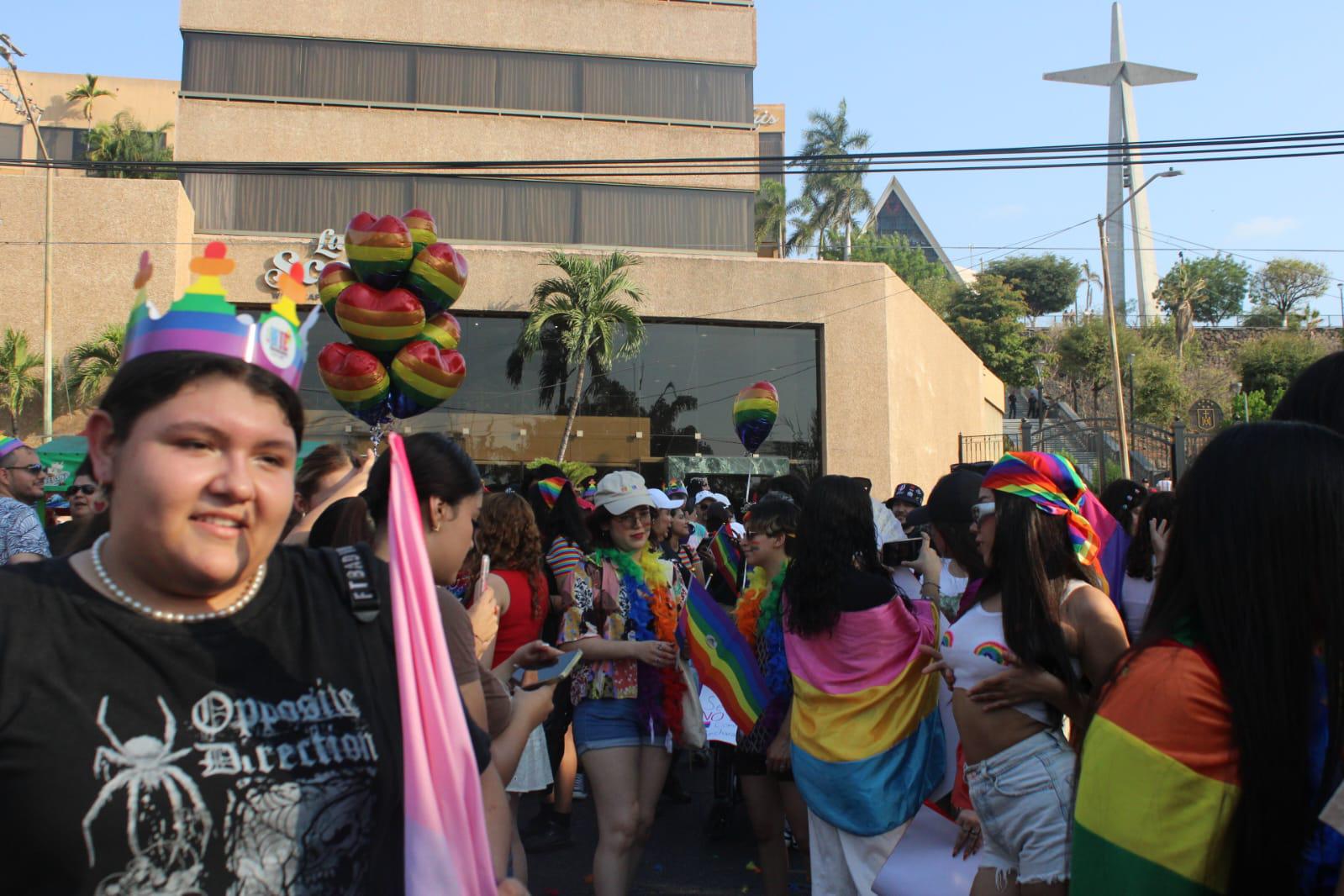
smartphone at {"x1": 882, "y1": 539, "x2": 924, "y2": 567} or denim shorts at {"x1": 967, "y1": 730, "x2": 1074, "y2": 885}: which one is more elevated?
smartphone at {"x1": 882, "y1": 539, "x2": 924, "y2": 567}

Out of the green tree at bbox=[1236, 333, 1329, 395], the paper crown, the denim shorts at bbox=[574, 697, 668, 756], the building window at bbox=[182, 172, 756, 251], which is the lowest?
the denim shorts at bbox=[574, 697, 668, 756]

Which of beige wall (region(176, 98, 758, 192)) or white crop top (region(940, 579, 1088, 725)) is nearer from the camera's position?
white crop top (region(940, 579, 1088, 725))

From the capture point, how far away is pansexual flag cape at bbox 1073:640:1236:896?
175 centimetres

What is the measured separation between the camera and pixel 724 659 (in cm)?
519

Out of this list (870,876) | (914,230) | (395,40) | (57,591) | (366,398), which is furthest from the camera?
(914,230)

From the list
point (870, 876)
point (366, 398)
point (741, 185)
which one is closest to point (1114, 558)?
point (870, 876)

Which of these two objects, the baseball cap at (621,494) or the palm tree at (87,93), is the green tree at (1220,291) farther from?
the baseball cap at (621,494)


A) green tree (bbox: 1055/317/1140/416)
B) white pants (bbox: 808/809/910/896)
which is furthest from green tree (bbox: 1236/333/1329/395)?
white pants (bbox: 808/809/910/896)

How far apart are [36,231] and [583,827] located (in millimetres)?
20905

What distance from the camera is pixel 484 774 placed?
7.24 feet

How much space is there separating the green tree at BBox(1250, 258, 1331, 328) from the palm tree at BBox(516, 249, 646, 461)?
5791 centimetres

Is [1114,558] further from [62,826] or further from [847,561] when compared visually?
[62,826]

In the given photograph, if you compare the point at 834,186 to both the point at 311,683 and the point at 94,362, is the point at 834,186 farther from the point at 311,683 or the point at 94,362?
the point at 311,683

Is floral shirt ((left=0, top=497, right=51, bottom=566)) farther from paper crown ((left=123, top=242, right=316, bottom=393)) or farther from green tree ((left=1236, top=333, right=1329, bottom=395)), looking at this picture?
green tree ((left=1236, top=333, right=1329, bottom=395))
